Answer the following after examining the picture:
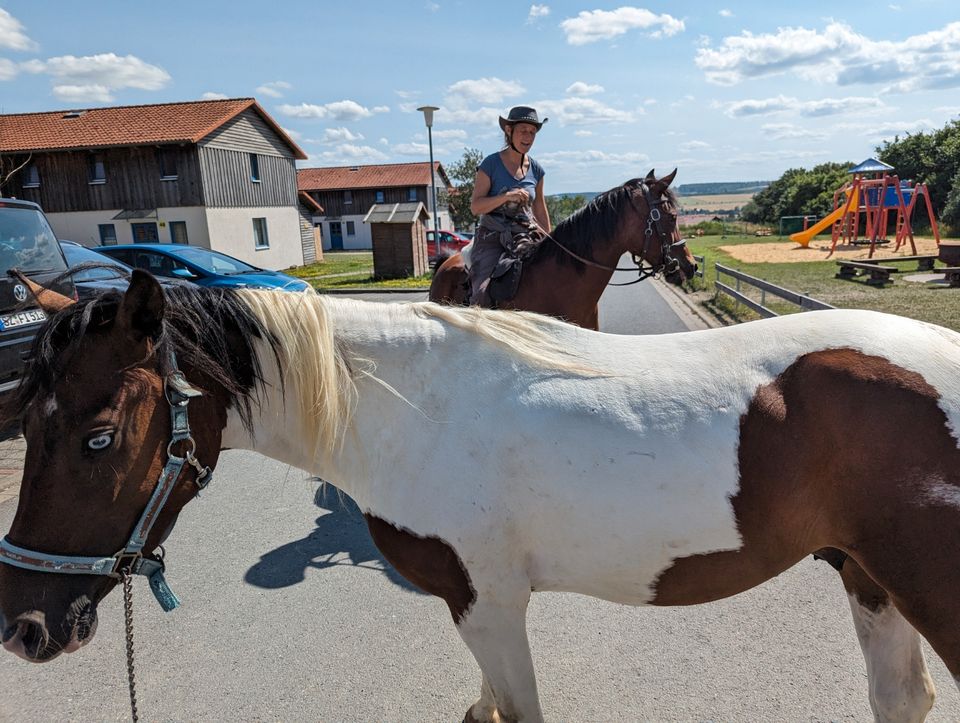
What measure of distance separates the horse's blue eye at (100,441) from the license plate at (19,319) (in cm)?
529

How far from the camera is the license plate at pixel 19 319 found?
5824mm

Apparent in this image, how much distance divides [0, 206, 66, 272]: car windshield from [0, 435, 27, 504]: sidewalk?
181 centimetres

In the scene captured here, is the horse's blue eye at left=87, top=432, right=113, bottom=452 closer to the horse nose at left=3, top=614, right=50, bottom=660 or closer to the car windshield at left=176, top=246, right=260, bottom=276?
the horse nose at left=3, top=614, right=50, bottom=660

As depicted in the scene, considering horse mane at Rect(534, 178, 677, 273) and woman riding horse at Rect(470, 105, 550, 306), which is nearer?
woman riding horse at Rect(470, 105, 550, 306)

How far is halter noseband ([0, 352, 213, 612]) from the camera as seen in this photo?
5.02 ft

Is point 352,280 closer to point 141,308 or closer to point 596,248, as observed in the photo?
point 596,248

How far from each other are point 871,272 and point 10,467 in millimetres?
17518

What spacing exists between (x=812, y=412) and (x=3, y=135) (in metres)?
33.7

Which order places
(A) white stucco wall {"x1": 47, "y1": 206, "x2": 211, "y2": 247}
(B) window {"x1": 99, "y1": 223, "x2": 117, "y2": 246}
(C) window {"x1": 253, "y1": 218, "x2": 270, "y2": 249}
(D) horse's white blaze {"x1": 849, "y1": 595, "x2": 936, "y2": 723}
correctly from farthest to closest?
(C) window {"x1": 253, "y1": 218, "x2": 270, "y2": 249} < (B) window {"x1": 99, "y1": 223, "x2": 117, "y2": 246} < (A) white stucco wall {"x1": 47, "y1": 206, "x2": 211, "y2": 247} < (D) horse's white blaze {"x1": 849, "y1": 595, "x2": 936, "y2": 723}

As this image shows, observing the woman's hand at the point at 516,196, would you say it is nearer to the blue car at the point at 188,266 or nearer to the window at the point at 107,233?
the blue car at the point at 188,266

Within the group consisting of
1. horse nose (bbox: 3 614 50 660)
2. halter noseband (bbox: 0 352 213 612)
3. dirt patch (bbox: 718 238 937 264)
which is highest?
halter noseband (bbox: 0 352 213 612)

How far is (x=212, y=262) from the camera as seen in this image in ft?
39.4

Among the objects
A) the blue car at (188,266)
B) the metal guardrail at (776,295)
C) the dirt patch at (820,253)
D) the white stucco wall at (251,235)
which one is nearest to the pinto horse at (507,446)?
the metal guardrail at (776,295)

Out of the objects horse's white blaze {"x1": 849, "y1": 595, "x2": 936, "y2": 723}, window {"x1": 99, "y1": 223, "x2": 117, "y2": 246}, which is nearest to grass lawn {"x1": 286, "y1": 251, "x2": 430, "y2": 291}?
window {"x1": 99, "y1": 223, "x2": 117, "y2": 246}
